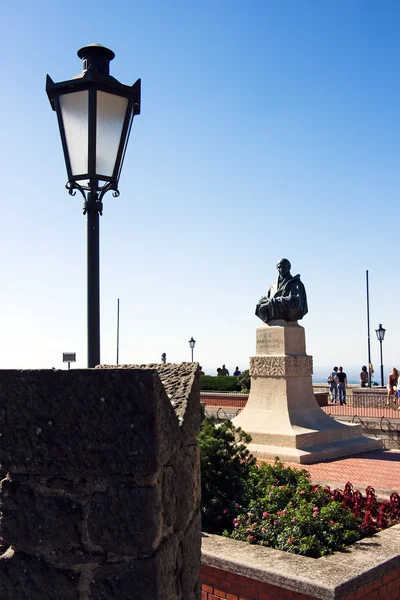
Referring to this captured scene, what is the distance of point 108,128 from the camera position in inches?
151

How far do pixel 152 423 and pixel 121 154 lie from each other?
228 cm

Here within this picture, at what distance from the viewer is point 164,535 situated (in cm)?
223

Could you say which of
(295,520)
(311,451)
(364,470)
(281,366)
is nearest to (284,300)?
(281,366)

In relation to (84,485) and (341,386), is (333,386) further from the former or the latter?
(84,485)

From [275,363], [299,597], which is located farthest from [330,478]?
[299,597]

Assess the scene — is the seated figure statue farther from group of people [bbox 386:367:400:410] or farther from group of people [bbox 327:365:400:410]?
group of people [bbox 386:367:400:410]

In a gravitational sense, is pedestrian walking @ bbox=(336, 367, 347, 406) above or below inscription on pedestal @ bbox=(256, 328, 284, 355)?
below

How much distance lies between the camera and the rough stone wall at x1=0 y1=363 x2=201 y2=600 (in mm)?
2096

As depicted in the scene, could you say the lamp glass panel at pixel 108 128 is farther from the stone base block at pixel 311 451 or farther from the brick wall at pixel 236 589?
the stone base block at pixel 311 451

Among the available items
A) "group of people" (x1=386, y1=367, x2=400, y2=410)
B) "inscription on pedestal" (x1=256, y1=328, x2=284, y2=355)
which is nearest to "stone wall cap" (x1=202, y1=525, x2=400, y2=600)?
"inscription on pedestal" (x1=256, y1=328, x2=284, y2=355)

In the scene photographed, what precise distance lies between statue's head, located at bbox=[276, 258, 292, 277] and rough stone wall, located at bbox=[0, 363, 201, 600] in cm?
1175

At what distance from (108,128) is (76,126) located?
0.66 feet

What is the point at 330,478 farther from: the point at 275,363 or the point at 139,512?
the point at 139,512

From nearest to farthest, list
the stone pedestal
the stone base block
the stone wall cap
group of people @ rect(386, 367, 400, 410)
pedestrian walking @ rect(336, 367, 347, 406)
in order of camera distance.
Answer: the stone wall cap < the stone base block < the stone pedestal < group of people @ rect(386, 367, 400, 410) < pedestrian walking @ rect(336, 367, 347, 406)
